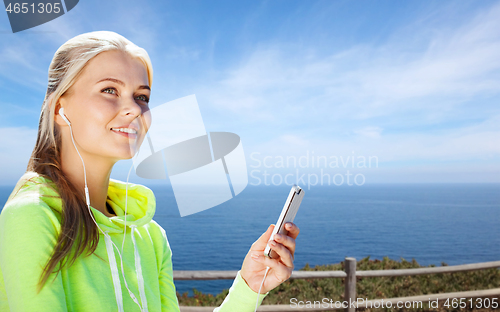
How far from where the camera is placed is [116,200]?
1.18 m

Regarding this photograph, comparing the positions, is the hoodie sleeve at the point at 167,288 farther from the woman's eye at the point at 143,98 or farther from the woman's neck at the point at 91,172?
the woman's eye at the point at 143,98

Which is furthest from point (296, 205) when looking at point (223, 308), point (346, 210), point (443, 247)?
point (346, 210)

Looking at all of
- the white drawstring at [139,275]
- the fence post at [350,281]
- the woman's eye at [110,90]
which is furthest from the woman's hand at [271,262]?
the fence post at [350,281]

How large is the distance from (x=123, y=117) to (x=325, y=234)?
190ft

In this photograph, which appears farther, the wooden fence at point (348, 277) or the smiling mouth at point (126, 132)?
the wooden fence at point (348, 277)

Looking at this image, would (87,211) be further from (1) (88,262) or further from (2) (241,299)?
(2) (241,299)

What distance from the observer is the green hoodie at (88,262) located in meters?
0.65

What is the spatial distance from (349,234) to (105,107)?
2296 inches

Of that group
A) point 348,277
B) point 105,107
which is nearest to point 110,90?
point 105,107

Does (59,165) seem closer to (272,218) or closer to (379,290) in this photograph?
(379,290)

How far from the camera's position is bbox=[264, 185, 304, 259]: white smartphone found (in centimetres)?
97

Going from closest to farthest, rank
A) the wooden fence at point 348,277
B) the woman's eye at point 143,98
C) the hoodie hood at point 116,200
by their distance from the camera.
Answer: the hoodie hood at point 116,200
the woman's eye at point 143,98
the wooden fence at point 348,277

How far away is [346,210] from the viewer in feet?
244

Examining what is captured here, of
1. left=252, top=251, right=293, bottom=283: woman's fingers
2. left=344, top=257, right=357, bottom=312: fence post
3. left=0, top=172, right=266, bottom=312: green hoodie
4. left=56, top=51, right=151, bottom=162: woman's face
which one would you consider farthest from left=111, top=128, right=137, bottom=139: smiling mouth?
left=344, top=257, right=357, bottom=312: fence post
